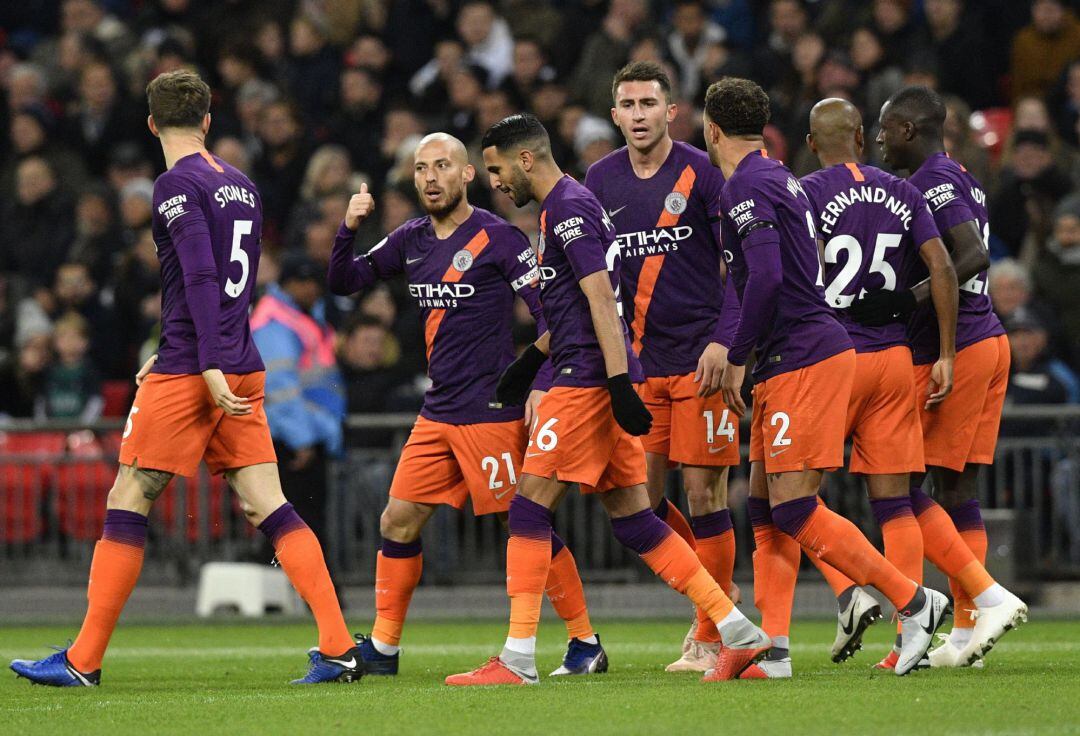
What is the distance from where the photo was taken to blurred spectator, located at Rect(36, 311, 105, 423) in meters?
15.7

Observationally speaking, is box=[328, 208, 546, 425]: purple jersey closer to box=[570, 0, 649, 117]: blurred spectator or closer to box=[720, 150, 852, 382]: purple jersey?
box=[720, 150, 852, 382]: purple jersey

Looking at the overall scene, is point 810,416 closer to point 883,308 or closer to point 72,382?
point 883,308

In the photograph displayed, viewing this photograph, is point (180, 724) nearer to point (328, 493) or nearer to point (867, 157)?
point (328, 493)

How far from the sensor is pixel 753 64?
53.2 feet

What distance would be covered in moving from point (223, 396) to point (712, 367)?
2.05 m

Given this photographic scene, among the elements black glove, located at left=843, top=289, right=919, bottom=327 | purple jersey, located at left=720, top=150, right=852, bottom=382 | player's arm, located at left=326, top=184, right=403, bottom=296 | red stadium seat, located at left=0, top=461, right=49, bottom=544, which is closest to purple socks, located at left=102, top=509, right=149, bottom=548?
player's arm, located at left=326, top=184, right=403, bottom=296

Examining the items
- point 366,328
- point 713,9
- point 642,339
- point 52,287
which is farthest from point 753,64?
point 642,339

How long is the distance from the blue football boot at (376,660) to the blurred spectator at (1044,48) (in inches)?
375

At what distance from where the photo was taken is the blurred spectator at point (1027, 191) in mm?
14430

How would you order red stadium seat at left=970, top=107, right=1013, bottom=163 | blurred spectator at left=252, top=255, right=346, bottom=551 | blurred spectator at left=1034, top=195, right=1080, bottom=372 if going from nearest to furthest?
blurred spectator at left=252, top=255, right=346, bottom=551, blurred spectator at left=1034, top=195, right=1080, bottom=372, red stadium seat at left=970, top=107, right=1013, bottom=163

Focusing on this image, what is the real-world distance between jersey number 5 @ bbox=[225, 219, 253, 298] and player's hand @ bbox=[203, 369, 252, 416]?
1.49 ft

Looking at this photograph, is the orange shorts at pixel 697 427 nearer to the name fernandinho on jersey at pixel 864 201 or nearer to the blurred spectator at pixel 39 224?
the name fernandinho on jersey at pixel 864 201

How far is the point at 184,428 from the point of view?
787 centimetres

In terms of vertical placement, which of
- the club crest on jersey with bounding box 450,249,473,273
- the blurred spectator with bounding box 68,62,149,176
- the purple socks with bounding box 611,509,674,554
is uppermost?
the blurred spectator with bounding box 68,62,149,176
